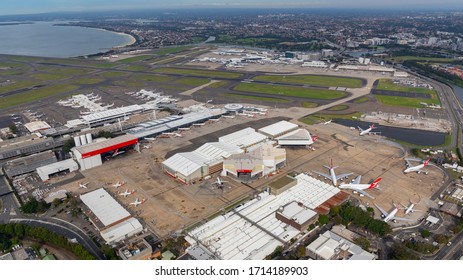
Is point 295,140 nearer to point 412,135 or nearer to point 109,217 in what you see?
point 412,135

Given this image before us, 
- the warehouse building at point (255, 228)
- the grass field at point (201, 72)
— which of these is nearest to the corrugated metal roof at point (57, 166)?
the warehouse building at point (255, 228)

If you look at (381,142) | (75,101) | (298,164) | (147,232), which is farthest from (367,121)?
(75,101)

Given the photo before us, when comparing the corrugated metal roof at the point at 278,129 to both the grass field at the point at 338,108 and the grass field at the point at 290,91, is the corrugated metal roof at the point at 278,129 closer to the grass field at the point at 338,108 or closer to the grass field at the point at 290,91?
the grass field at the point at 338,108

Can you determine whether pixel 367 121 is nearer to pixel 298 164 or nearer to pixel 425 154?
pixel 425 154

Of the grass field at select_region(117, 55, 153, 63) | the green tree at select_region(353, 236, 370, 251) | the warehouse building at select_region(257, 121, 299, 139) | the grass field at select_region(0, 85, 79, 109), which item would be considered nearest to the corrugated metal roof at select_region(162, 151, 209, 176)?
the warehouse building at select_region(257, 121, 299, 139)

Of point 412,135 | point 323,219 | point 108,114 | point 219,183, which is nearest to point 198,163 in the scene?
point 219,183

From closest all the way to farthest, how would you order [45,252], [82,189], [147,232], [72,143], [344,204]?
1. [45,252]
2. [147,232]
3. [344,204]
4. [82,189]
5. [72,143]

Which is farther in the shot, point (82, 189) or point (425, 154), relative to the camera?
point (425, 154)

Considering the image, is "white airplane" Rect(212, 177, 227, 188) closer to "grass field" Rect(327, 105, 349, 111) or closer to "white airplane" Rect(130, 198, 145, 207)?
"white airplane" Rect(130, 198, 145, 207)
